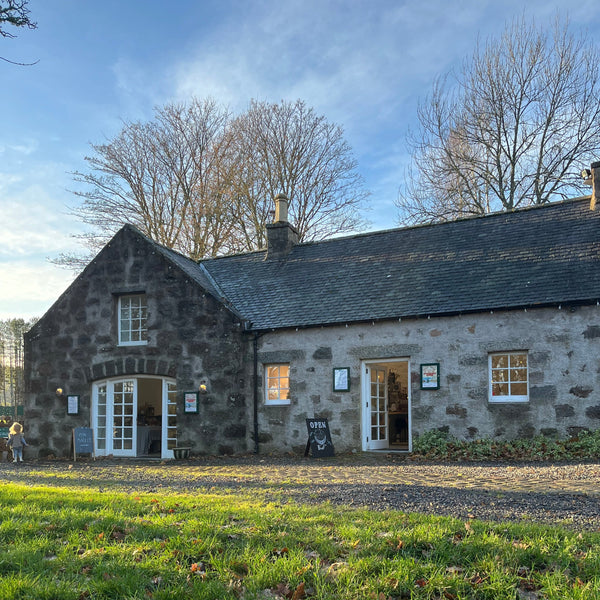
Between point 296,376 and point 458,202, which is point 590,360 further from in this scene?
point 458,202

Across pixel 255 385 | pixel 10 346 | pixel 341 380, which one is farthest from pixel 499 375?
pixel 10 346

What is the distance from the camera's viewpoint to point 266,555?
473 centimetres

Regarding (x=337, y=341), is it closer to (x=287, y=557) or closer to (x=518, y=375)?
(x=518, y=375)

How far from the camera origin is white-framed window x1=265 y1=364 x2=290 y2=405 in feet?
50.6

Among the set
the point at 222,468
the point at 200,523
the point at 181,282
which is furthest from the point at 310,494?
the point at 181,282

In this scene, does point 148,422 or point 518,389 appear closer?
point 518,389

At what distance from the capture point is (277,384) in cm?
1556

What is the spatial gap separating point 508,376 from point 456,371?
1.09m

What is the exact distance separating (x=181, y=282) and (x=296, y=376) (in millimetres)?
3982

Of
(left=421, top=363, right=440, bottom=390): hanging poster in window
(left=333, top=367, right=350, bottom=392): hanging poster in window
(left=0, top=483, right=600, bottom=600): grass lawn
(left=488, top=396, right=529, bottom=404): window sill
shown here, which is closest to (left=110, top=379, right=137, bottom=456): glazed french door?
(left=333, top=367, right=350, bottom=392): hanging poster in window

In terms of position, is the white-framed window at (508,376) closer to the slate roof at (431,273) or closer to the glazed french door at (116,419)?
the slate roof at (431,273)

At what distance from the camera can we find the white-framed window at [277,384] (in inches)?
607

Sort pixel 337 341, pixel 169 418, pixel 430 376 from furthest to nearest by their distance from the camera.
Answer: pixel 169 418
pixel 337 341
pixel 430 376

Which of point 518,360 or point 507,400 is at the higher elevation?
point 518,360
